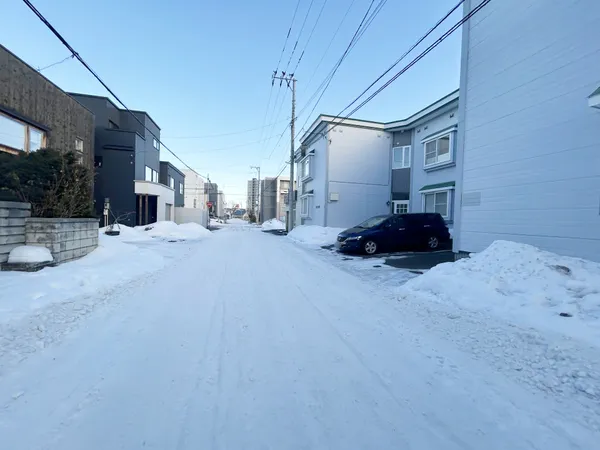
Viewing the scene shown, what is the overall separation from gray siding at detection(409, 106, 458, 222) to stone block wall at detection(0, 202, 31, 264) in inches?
567

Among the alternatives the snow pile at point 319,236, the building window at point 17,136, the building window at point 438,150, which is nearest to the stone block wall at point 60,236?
the building window at point 17,136

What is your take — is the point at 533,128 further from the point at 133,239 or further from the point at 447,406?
the point at 133,239

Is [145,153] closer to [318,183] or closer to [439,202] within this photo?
[318,183]

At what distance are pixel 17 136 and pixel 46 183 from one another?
623 cm

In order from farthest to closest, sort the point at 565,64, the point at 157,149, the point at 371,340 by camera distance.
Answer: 1. the point at 157,149
2. the point at 565,64
3. the point at 371,340

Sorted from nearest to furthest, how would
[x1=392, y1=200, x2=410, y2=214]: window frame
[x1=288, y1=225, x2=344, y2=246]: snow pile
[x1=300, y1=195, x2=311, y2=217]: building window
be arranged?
1. [x1=288, y1=225, x2=344, y2=246]: snow pile
2. [x1=392, y1=200, x2=410, y2=214]: window frame
3. [x1=300, y1=195, x2=311, y2=217]: building window

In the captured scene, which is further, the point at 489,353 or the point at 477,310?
the point at 477,310

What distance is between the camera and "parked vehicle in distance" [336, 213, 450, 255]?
34.7 feet

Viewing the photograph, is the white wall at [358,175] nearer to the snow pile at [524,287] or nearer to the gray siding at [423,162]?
the gray siding at [423,162]

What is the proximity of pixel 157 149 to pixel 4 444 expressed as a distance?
89.4 feet

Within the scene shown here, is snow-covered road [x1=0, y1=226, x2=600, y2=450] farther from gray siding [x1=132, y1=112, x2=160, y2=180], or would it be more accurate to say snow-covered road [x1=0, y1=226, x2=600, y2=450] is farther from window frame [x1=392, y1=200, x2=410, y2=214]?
gray siding [x1=132, y1=112, x2=160, y2=180]

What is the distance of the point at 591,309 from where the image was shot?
378 centimetres

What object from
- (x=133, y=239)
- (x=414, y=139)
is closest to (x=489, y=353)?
(x=133, y=239)

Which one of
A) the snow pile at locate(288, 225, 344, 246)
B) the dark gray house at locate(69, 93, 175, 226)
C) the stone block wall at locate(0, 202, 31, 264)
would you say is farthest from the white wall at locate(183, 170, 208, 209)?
the stone block wall at locate(0, 202, 31, 264)
